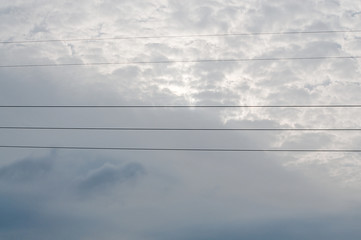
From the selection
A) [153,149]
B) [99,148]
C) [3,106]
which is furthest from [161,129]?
[3,106]

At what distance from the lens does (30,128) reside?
81.2 ft

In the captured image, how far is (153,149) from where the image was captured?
83.0ft

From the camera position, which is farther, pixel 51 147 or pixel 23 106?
pixel 51 147

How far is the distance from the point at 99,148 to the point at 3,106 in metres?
6.27

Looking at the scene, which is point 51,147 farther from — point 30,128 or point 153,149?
point 153,149

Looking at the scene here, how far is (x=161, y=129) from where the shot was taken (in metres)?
24.2

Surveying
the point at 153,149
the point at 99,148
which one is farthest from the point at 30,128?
the point at 153,149

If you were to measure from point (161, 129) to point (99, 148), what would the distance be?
14.0 feet

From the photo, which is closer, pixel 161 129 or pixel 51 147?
pixel 161 129

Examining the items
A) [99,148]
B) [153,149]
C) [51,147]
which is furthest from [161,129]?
[51,147]

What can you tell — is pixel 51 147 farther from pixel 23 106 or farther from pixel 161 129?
pixel 161 129

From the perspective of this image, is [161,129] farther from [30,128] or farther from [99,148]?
[30,128]

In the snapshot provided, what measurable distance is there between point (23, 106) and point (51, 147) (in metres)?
3.28

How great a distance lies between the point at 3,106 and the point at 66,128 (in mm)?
4081
